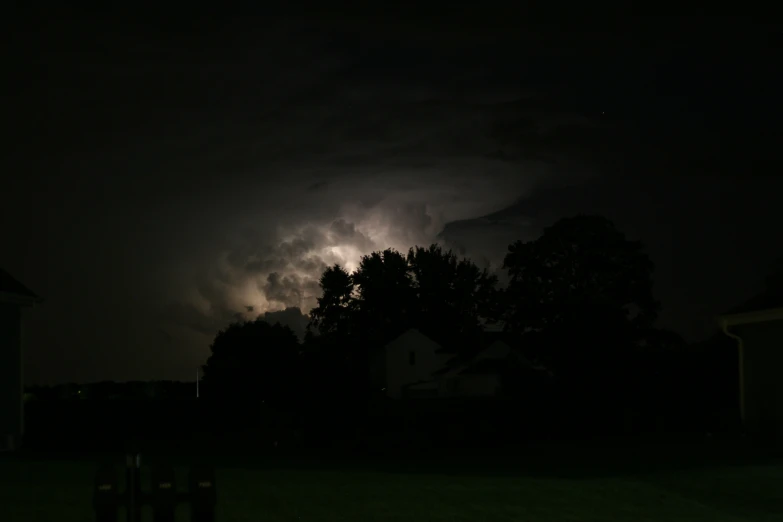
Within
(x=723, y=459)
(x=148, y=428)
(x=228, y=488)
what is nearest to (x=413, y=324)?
(x=148, y=428)

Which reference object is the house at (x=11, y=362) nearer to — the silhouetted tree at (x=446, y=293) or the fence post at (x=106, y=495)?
the fence post at (x=106, y=495)

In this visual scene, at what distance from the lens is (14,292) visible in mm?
22156

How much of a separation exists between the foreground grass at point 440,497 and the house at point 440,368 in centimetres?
3385

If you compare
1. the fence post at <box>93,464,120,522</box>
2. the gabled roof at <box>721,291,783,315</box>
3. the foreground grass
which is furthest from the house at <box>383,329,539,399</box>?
the fence post at <box>93,464,120,522</box>

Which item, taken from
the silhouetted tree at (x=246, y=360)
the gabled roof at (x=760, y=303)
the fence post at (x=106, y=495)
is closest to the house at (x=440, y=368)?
the silhouetted tree at (x=246, y=360)

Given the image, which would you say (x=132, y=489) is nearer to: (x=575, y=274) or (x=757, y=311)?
(x=757, y=311)

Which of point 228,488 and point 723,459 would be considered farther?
point 723,459

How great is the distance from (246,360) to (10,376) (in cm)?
4170

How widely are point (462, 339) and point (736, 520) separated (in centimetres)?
7773

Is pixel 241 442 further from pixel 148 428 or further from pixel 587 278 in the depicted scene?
pixel 587 278

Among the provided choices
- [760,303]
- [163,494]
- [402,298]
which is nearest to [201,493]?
[163,494]

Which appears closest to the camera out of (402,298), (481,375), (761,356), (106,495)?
(106,495)

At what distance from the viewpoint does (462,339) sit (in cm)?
8888

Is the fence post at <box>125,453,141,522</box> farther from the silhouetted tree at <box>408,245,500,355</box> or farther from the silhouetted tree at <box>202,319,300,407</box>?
the silhouetted tree at <box>408,245,500,355</box>
